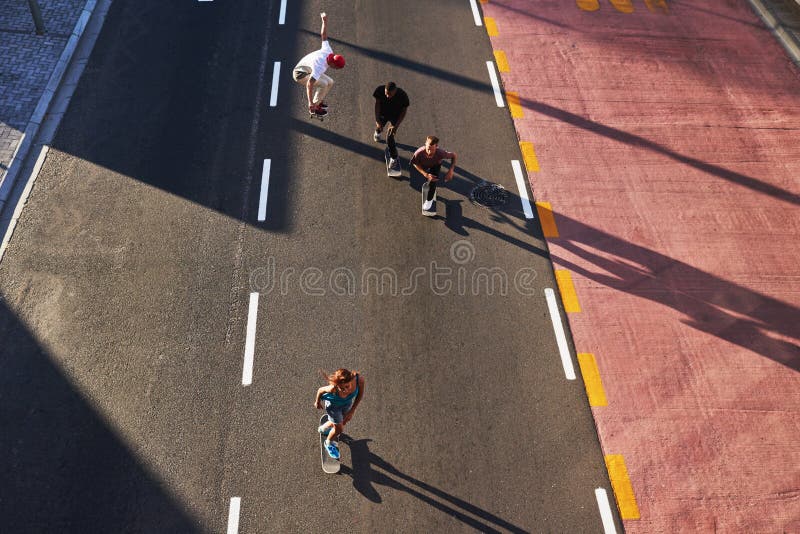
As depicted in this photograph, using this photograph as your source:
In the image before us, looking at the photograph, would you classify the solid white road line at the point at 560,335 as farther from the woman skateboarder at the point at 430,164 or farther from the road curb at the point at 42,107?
the road curb at the point at 42,107

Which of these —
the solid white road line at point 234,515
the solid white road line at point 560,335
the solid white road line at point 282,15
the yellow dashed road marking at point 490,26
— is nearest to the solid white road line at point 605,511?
the solid white road line at point 560,335

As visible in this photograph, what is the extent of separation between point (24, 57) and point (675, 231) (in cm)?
1493

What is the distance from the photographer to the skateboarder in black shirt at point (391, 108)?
11.1 m

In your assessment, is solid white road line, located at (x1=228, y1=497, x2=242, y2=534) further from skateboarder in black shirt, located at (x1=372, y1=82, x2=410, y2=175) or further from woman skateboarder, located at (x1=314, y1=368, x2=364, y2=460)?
skateboarder in black shirt, located at (x1=372, y1=82, x2=410, y2=175)

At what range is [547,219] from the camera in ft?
38.8

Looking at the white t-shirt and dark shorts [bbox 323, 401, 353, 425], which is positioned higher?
the white t-shirt

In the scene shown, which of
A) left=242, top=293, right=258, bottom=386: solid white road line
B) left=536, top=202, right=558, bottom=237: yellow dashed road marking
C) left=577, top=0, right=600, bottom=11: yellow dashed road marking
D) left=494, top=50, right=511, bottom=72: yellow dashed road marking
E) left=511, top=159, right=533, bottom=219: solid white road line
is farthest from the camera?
left=577, top=0, right=600, bottom=11: yellow dashed road marking

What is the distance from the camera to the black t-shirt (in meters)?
11.2

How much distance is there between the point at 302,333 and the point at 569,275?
4.96 meters

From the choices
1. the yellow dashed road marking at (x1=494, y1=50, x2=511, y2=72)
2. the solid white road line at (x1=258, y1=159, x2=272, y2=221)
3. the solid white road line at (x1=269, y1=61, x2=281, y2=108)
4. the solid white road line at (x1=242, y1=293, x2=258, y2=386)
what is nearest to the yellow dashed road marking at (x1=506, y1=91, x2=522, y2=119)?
the yellow dashed road marking at (x1=494, y1=50, x2=511, y2=72)

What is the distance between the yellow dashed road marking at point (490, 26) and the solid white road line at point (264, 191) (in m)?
7.01

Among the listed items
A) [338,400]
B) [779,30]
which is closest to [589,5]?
[779,30]

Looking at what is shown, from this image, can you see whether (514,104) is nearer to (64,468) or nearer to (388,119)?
(388,119)

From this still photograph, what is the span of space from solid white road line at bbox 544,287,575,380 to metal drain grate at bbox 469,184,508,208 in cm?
214
